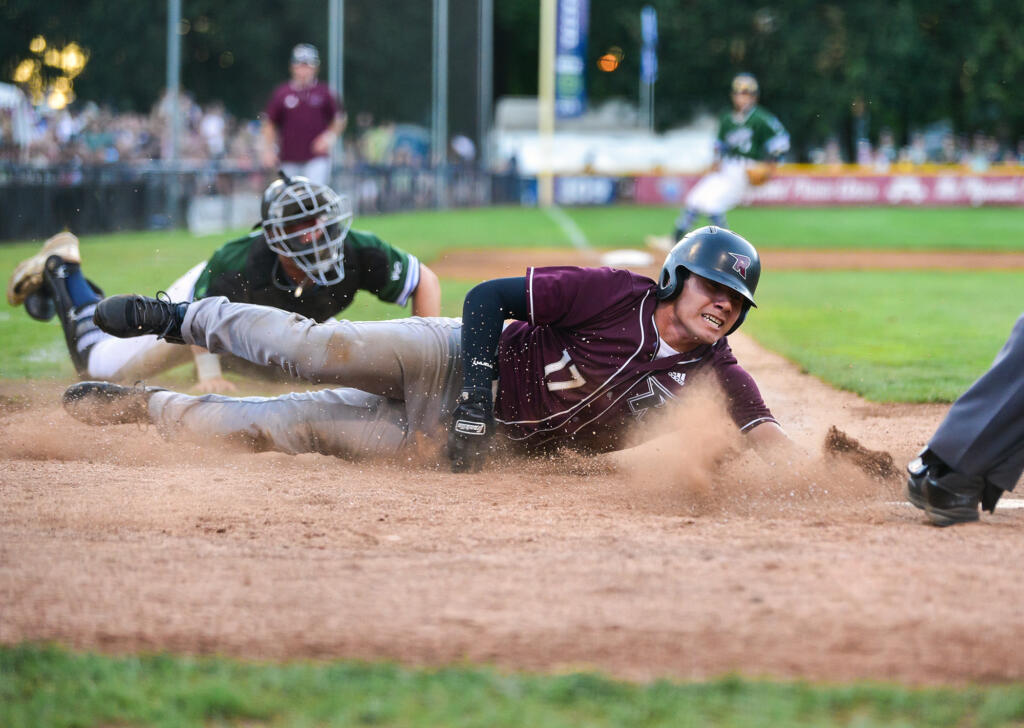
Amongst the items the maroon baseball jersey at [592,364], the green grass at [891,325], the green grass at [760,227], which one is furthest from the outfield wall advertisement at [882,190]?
the maroon baseball jersey at [592,364]

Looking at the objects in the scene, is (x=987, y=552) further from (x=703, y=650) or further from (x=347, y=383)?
(x=347, y=383)

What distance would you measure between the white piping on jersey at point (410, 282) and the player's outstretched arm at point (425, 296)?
0.10 ft

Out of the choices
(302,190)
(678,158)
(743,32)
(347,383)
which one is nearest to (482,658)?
(347,383)

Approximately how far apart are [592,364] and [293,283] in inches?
76.3

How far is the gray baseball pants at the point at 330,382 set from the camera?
484cm

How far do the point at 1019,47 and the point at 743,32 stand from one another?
9195 mm

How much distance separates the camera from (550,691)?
270 centimetres

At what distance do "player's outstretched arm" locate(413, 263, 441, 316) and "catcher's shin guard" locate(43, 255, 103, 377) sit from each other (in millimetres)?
1850

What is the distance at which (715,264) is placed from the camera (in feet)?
15.0

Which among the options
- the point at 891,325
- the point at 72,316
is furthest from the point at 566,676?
the point at 891,325

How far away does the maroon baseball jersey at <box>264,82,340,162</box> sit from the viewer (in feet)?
49.0

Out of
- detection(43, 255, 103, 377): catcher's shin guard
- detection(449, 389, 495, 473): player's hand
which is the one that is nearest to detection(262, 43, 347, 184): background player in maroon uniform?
detection(43, 255, 103, 377): catcher's shin guard

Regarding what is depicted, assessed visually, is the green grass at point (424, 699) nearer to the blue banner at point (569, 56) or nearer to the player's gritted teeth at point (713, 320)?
the player's gritted teeth at point (713, 320)

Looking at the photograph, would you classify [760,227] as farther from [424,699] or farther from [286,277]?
[424,699]
